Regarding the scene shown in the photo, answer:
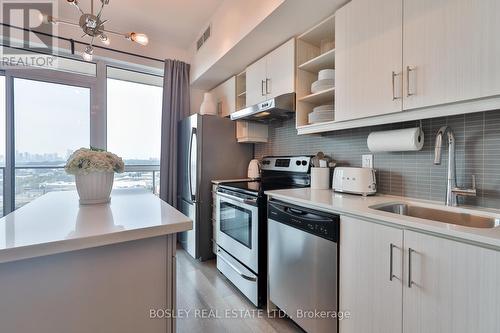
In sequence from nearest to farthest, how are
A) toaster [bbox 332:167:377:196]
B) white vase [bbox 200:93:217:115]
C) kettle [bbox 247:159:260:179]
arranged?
toaster [bbox 332:167:377:196] → kettle [bbox 247:159:260:179] → white vase [bbox 200:93:217:115]

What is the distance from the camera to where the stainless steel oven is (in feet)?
6.24

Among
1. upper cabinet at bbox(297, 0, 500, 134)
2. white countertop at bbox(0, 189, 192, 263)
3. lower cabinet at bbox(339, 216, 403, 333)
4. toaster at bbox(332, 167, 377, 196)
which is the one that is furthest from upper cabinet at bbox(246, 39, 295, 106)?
white countertop at bbox(0, 189, 192, 263)

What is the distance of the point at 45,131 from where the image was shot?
9.52 ft

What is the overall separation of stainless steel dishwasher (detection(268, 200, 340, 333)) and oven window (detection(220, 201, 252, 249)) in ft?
0.83

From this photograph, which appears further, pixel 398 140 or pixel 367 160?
pixel 367 160

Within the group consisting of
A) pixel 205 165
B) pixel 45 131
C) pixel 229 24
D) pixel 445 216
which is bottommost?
pixel 445 216

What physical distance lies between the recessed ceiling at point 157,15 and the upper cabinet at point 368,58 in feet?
5.27

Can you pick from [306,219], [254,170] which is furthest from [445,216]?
[254,170]

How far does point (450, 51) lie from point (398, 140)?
52 centimetres

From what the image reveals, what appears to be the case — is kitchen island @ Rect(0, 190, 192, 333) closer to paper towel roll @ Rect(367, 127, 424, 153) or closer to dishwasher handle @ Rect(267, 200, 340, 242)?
dishwasher handle @ Rect(267, 200, 340, 242)

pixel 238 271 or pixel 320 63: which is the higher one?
pixel 320 63

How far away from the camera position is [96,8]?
8.42 ft

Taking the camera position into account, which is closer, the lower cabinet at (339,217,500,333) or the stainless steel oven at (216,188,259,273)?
the lower cabinet at (339,217,500,333)

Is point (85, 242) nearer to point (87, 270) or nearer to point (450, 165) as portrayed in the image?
point (87, 270)
